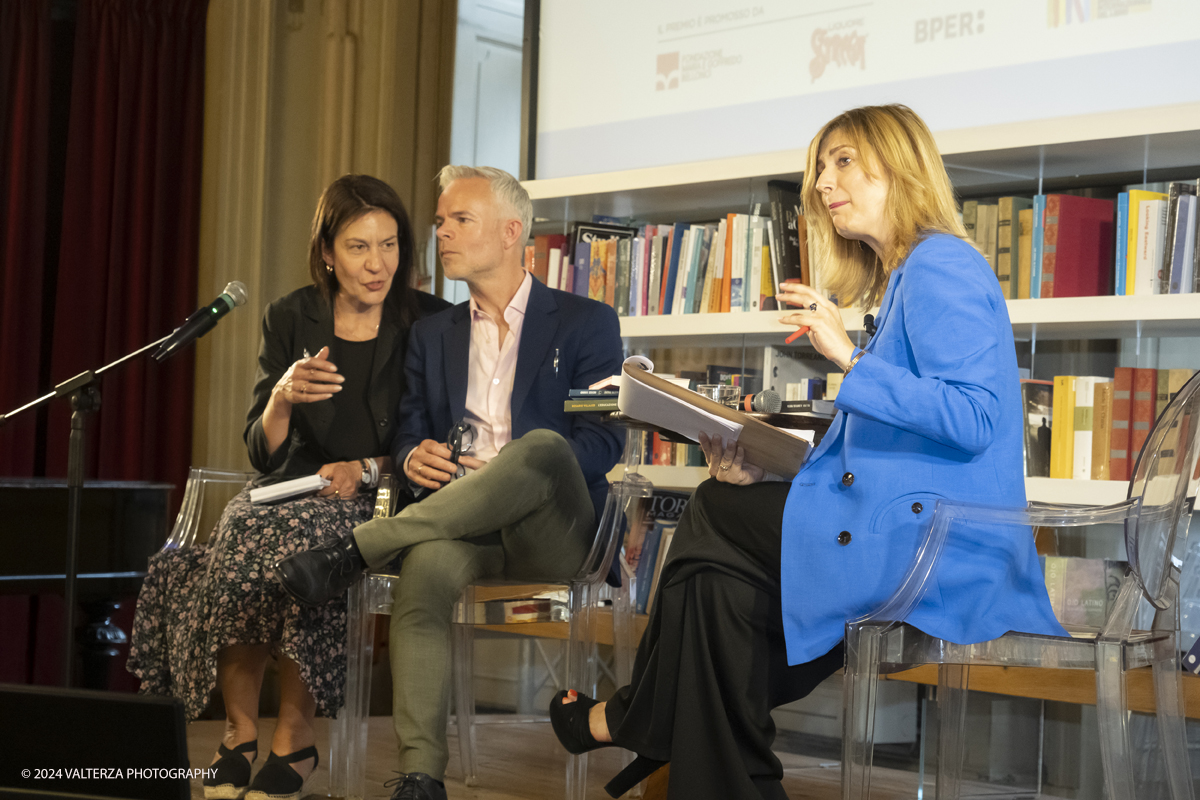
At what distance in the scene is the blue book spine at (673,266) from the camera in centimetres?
334

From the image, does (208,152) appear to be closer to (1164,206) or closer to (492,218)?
(492,218)

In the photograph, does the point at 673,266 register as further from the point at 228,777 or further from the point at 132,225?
the point at 132,225

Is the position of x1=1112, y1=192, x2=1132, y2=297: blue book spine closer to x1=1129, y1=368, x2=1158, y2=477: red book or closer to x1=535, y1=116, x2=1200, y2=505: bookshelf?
x1=535, y1=116, x2=1200, y2=505: bookshelf

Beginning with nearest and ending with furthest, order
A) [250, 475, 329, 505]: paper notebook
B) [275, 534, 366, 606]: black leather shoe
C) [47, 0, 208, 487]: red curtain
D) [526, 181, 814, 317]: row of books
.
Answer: [275, 534, 366, 606]: black leather shoe, [250, 475, 329, 505]: paper notebook, [526, 181, 814, 317]: row of books, [47, 0, 208, 487]: red curtain

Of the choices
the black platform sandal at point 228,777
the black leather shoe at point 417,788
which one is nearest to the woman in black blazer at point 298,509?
the black platform sandal at point 228,777

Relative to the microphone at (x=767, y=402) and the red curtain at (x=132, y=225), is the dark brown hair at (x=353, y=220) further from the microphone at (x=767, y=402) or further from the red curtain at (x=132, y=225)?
the red curtain at (x=132, y=225)

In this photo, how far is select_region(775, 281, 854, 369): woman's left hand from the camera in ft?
5.75

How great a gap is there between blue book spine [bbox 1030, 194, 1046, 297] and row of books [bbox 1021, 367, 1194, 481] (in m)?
0.21

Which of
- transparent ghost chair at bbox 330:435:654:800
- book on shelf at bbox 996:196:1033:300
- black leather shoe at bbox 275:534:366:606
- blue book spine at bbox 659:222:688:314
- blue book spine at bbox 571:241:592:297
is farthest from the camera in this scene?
blue book spine at bbox 571:241:592:297

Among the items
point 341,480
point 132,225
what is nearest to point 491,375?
point 341,480

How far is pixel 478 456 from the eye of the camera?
103 inches

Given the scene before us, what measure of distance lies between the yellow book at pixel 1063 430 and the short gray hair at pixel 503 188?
1.26 metres

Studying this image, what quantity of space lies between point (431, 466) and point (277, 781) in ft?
2.25

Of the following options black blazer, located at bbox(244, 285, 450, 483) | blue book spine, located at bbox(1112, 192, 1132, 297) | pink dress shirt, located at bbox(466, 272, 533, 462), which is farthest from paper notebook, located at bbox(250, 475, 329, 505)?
blue book spine, located at bbox(1112, 192, 1132, 297)
